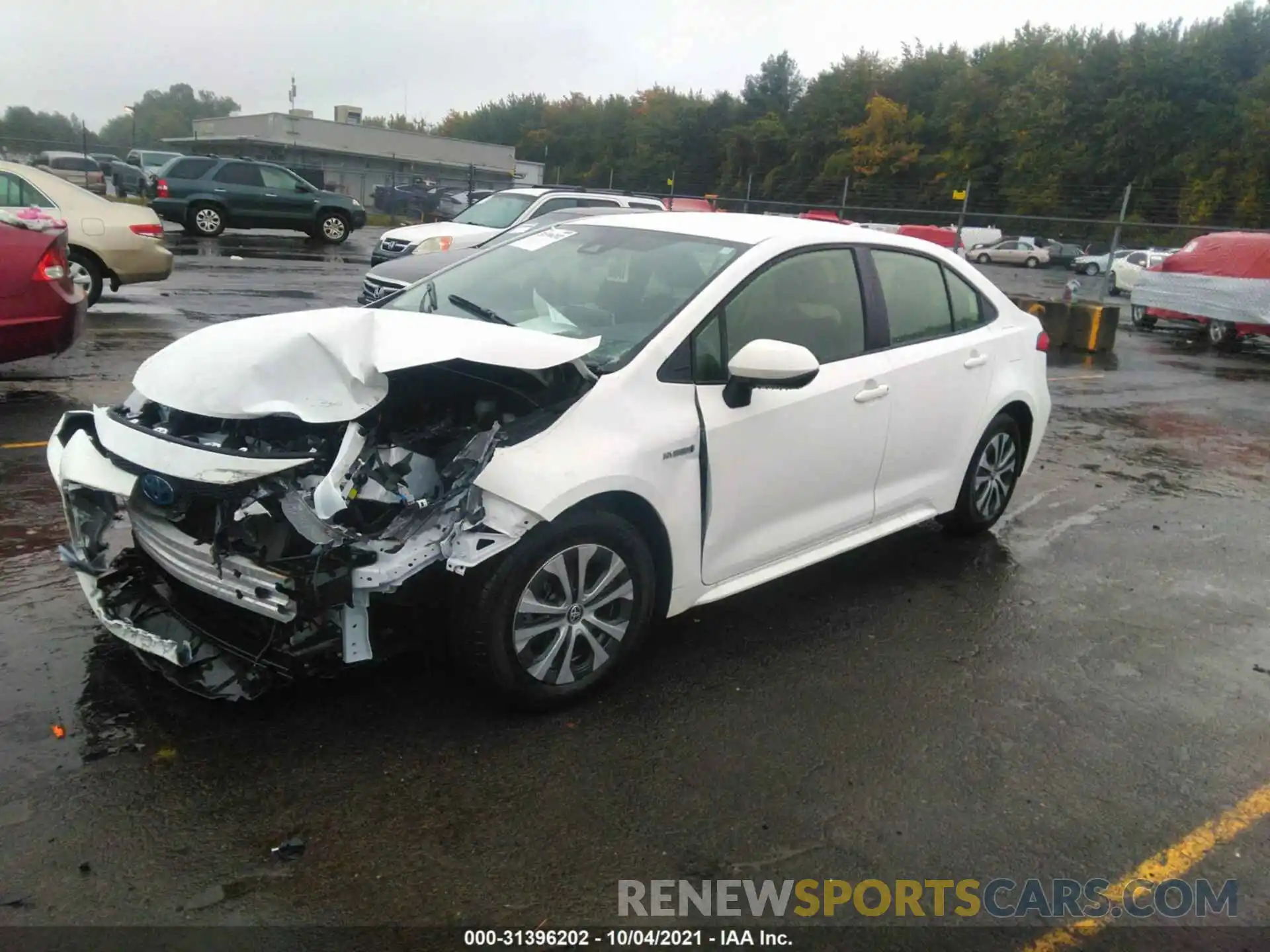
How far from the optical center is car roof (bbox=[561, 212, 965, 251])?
4.35 metres

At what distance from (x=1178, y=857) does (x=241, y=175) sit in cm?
2305

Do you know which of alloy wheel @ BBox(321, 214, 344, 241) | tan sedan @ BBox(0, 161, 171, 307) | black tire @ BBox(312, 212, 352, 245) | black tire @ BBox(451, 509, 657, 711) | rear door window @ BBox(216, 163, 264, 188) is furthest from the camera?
alloy wheel @ BBox(321, 214, 344, 241)

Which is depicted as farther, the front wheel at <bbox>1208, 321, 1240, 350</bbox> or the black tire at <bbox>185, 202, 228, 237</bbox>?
the black tire at <bbox>185, 202, 228, 237</bbox>

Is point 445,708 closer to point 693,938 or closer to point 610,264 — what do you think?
point 693,938

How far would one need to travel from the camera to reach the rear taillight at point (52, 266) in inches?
263

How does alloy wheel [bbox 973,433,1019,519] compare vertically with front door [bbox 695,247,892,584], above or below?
below

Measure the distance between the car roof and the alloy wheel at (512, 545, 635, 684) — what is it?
1.60m

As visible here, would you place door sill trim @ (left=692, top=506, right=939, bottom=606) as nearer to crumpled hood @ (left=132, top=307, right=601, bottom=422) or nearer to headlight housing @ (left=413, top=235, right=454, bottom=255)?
crumpled hood @ (left=132, top=307, right=601, bottom=422)

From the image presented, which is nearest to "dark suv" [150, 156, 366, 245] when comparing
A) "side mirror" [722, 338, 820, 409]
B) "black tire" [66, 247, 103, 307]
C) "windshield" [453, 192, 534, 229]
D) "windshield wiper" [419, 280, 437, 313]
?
"windshield" [453, 192, 534, 229]

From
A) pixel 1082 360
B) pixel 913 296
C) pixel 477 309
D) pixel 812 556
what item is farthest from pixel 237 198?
pixel 812 556

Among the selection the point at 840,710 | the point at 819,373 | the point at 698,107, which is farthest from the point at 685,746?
the point at 698,107

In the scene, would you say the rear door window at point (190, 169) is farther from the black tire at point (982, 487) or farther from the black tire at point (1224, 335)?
the black tire at point (982, 487)

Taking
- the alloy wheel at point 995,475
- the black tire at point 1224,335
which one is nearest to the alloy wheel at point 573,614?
the alloy wheel at point 995,475

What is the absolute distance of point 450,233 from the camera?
43.1ft
